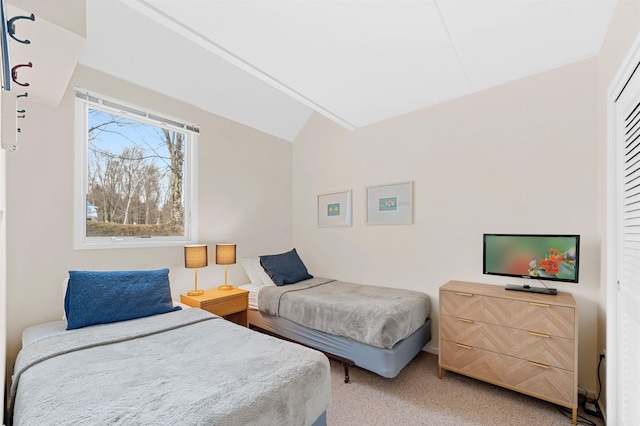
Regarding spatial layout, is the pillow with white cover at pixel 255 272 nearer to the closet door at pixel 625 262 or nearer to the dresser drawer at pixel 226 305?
the dresser drawer at pixel 226 305

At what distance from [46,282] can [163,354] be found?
146cm

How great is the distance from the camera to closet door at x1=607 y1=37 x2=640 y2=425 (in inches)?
53.6

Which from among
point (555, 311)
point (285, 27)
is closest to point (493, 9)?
point (285, 27)

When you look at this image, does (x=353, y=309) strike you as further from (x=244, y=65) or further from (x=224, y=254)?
(x=244, y=65)

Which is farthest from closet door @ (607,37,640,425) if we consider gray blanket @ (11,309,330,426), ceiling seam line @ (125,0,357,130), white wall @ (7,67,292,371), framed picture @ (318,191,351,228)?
white wall @ (7,67,292,371)

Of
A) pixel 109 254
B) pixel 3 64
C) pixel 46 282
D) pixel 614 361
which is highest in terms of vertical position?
pixel 3 64

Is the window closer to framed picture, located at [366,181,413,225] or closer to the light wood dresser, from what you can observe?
framed picture, located at [366,181,413,225]

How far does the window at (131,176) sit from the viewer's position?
2.43 m

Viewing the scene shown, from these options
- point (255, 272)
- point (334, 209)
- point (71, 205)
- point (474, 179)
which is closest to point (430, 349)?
point (474, 179)

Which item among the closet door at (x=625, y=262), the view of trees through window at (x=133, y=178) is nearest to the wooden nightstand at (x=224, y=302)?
the view of trees through window at (x=133, y=178)

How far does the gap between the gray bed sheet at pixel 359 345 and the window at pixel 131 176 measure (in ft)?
4.48

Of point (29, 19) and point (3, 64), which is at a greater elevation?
point (29, 19)

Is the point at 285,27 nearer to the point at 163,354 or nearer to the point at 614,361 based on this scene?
the point at 163,354

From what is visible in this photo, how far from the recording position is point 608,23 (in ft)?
5.88
